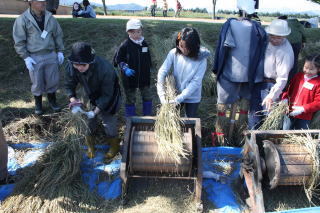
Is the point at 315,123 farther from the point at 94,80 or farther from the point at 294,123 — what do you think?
the point at 94,80

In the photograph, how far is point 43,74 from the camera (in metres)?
4.26

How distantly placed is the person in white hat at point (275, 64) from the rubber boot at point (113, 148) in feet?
6.12

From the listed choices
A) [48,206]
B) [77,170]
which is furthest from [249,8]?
[48,206]

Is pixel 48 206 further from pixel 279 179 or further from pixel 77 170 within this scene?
pixel 279 179

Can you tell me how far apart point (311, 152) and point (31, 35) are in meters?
3.87

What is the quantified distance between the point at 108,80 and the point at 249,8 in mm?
1911

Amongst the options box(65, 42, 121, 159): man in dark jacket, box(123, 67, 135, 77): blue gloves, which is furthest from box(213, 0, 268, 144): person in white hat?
box(65, 42, 121, 159): man in dark jacket

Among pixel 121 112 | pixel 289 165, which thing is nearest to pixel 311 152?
pixel 289 165

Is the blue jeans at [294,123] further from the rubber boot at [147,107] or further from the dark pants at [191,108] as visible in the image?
the rubber boot at [147,107]

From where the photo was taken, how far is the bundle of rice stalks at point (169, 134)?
2.55m

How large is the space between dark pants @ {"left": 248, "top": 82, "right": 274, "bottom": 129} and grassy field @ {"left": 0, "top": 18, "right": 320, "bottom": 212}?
30.2 inches

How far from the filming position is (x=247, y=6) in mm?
3258

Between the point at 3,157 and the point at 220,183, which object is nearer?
the point at 3,157

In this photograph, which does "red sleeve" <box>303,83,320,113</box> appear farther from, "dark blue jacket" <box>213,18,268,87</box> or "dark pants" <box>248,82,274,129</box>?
"dark blue jacket" <box>213,18,268,87</box>
